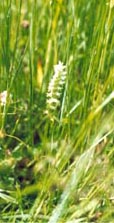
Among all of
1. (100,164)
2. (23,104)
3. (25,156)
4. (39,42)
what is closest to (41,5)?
(39,42)

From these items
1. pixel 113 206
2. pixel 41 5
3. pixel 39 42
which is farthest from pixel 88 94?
pixel 41 5

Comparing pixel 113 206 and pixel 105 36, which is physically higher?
pixel 105 36

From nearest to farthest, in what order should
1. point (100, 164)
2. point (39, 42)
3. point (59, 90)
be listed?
point (100, 164) < point (59, 90) < point (39, 42)

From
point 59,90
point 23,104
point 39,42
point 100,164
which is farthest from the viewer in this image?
point 39,42

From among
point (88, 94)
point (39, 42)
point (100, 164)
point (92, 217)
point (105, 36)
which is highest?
point (39, 42)

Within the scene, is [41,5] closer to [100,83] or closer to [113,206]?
[100,83]

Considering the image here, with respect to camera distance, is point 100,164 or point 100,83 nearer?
point 100,164

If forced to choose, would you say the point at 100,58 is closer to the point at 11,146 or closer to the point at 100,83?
the point at 100,83
